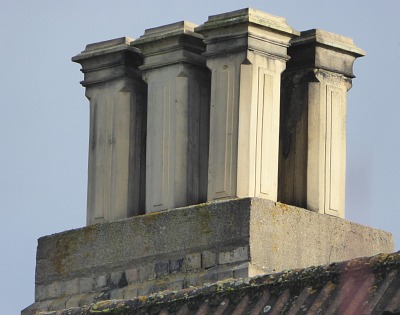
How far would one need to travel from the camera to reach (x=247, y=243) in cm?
1997

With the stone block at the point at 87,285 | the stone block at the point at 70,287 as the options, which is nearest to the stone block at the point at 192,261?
the stone block at the point at 87,285

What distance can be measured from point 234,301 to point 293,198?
4855 mm

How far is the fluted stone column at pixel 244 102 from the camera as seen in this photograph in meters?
20.6

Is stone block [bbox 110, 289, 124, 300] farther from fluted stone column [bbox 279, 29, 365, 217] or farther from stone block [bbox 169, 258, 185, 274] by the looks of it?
fluted stone column [bbox 279, 29, 365, 217]

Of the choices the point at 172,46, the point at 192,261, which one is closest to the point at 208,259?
the point at 192,261

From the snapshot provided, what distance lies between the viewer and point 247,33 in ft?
67.7

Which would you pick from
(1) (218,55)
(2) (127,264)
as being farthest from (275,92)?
(2) (127,264)

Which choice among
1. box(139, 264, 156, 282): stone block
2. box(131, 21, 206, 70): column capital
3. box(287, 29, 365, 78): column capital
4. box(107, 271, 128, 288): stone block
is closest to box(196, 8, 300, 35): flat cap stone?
box(131, 21, 206, 70): column capital

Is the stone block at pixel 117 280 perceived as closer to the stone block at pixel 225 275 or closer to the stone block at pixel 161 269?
the stone block at pixel 161 269

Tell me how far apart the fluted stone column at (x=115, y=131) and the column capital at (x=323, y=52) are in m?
1.51

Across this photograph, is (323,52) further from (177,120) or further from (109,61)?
(109,61)

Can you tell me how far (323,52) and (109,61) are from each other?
2017 millimetres

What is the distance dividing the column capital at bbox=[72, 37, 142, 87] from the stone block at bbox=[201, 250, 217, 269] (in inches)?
95.5

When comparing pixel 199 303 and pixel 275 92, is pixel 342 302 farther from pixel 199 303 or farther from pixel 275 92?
pixel 275 92
